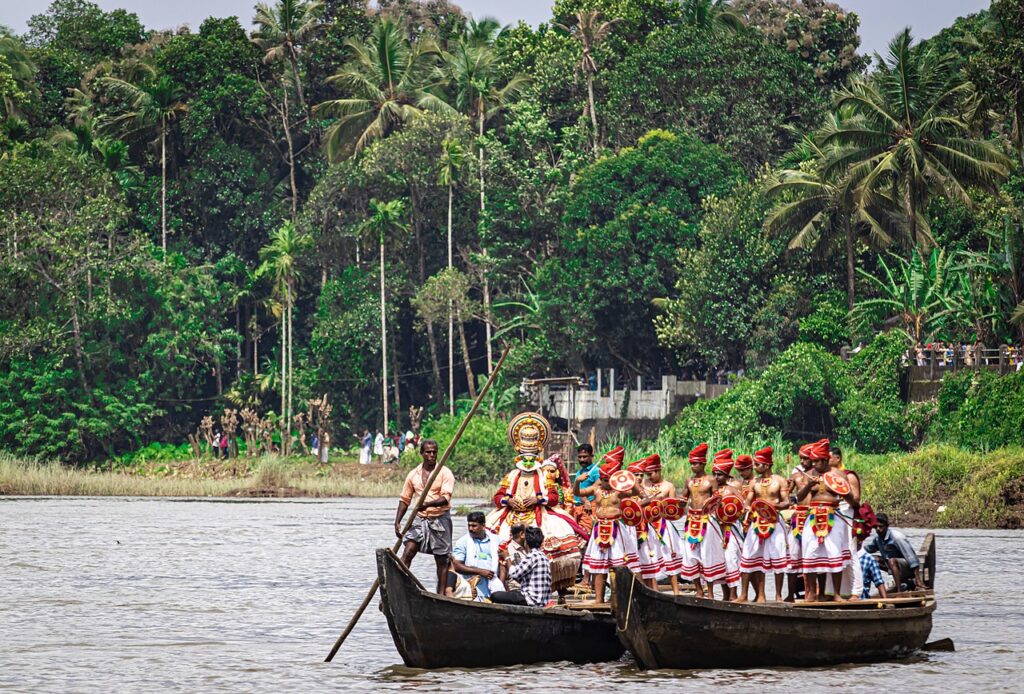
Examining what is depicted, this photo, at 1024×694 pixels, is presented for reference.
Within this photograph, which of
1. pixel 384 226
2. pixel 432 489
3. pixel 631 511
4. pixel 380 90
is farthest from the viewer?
pixel 380 90

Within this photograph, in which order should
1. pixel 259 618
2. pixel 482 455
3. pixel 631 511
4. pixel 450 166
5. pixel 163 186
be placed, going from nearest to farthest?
pixel 631 511, pixel 259 618, pixel 482 455, pixel 450 166, pixel 163 186

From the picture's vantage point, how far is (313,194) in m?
62.5

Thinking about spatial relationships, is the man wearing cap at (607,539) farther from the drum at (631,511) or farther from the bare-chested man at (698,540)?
the bare-chested man at (698,540)

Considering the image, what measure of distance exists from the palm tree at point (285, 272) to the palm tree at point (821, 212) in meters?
19.0

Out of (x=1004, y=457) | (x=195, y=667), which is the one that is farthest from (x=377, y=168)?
(x=195, y=667)

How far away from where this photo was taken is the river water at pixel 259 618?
16.6 metres

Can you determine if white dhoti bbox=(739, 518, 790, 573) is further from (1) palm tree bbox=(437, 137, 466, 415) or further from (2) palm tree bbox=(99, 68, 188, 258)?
(2) palm tree bbox=(99, 68, 188, 258)

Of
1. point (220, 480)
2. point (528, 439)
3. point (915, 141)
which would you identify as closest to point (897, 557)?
point (528, 439)

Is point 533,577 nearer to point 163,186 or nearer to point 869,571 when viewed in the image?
point 869,571

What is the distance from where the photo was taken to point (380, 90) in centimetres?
6291

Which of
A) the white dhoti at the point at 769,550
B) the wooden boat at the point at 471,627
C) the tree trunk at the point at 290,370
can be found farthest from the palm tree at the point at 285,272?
the wooden boat at the point at 471,627

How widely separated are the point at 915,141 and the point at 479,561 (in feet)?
99.4

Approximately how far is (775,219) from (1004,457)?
48.8 feet

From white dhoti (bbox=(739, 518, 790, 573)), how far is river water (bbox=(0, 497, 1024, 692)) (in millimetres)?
1058
